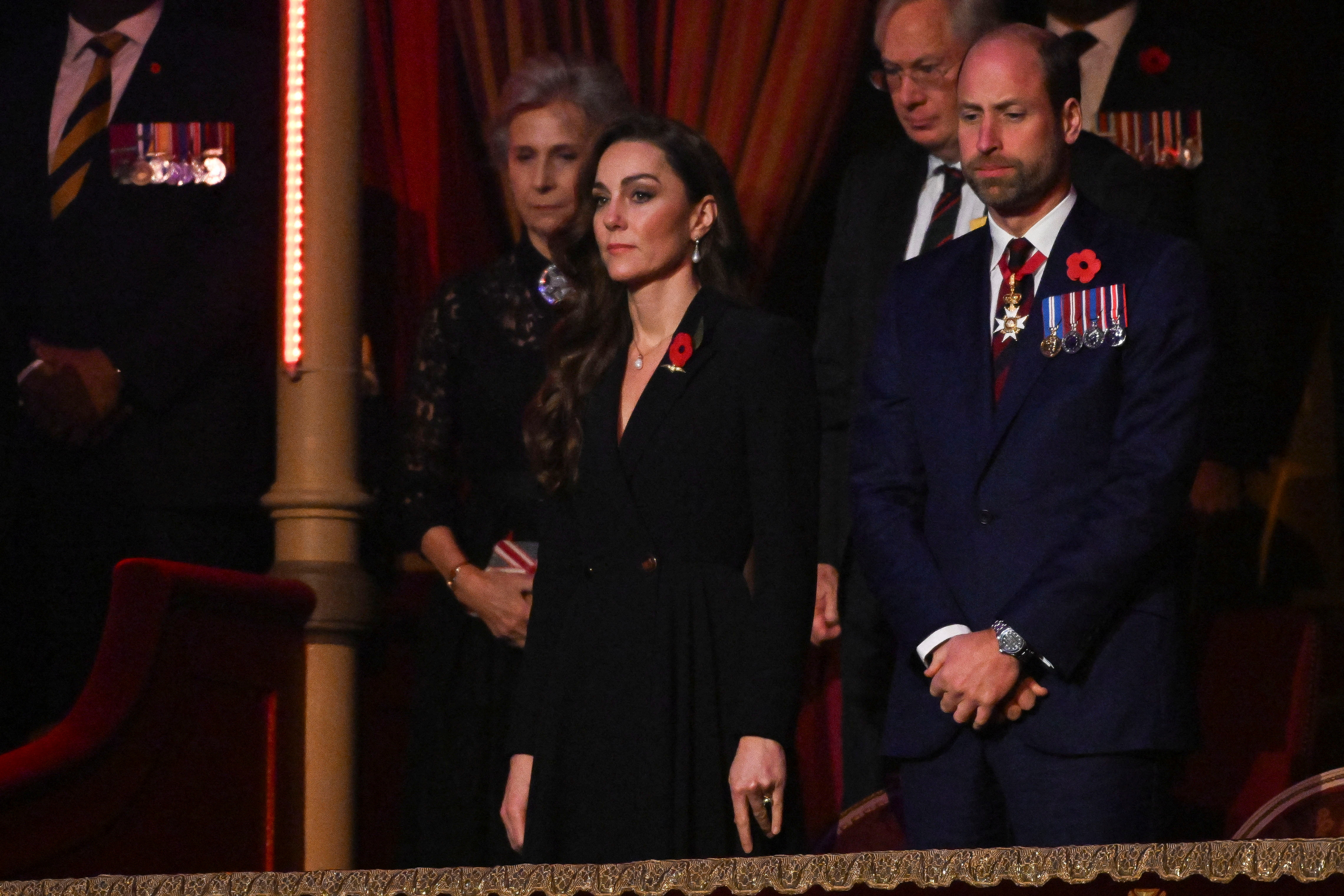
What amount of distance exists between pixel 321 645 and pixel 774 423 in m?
1.38

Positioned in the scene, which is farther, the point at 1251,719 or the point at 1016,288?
the point at 1251,719

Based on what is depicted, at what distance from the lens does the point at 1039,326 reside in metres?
2.81

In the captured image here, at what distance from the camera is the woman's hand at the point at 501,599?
11.6ft

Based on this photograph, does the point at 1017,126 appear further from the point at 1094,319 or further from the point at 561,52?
the point at 561,52

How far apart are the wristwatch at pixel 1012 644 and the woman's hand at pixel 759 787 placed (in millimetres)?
365

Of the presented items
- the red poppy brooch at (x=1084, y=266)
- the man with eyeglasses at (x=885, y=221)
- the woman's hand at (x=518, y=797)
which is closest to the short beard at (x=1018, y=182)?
the red poppy brooch at (x=1084, y=266)

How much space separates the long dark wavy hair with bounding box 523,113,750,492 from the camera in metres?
3.09

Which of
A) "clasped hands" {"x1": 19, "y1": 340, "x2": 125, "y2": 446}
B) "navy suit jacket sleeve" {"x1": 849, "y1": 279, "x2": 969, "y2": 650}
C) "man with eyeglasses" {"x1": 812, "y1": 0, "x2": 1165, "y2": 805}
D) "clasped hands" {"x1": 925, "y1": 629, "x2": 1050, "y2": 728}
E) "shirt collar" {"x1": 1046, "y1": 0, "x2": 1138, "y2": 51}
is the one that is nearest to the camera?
"clasped hands" {"x1": 925, "y1": 629, "x2": 1050, "y2": 728}

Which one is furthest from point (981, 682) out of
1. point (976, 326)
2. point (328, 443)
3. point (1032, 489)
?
point (328, 443)

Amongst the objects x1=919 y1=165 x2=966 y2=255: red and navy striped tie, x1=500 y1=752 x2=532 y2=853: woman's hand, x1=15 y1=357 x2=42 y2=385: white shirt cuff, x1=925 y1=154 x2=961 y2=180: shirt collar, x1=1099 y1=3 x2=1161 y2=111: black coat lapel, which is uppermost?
x1=1099 y1=3 x2=1161 y2=111: black coat lapel

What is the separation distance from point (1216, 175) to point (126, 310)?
2.48m

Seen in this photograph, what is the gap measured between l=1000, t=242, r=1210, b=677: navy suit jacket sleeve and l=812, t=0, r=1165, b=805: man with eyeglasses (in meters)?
0.80

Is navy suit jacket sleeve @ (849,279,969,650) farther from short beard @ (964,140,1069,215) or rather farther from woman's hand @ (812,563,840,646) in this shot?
woman's hand @ (812,563,840,646)

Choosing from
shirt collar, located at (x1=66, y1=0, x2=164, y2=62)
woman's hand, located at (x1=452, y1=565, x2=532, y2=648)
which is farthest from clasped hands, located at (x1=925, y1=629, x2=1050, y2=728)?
shirt collar, located at (x1=66, y1=0, x2=164, y2=62)
